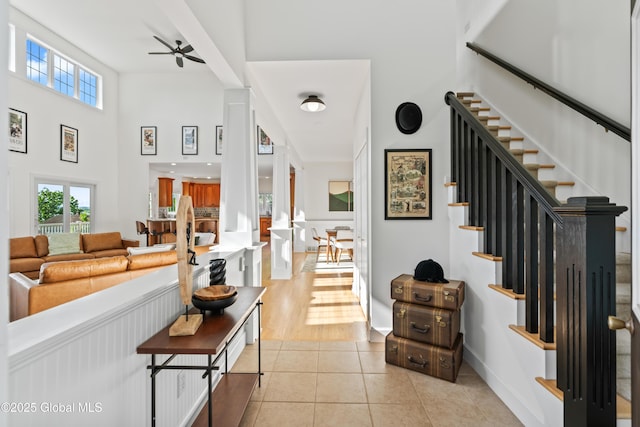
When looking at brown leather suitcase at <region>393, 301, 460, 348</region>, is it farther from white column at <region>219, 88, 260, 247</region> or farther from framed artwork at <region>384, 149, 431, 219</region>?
white column at <region>219, 88, 260, 247</region>

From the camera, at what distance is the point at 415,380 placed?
2.41 metres

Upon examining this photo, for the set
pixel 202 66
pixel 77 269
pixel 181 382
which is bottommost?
pixel 181 382

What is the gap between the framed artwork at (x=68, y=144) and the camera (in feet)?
20.7

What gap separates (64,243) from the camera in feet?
19.5

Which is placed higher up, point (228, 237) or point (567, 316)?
point (228, 237)

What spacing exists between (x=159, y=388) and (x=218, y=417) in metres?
0.50

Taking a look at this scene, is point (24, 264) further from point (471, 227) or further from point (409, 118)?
point (471, 227)

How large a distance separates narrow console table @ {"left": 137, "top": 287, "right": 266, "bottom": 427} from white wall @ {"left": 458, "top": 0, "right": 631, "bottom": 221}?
2820 millimetres

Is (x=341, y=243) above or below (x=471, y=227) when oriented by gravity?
below

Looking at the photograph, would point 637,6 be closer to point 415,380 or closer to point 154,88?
point 415,380

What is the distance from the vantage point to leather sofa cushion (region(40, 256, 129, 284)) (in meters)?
2.56

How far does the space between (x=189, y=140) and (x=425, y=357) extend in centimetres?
754

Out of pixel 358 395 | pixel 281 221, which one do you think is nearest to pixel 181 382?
pixel 358 395

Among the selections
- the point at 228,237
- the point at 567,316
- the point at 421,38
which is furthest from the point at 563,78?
the point at 228,237
